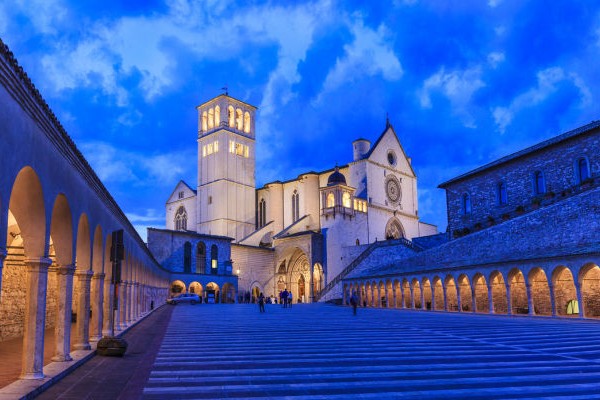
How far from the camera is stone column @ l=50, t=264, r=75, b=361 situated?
10633 mm

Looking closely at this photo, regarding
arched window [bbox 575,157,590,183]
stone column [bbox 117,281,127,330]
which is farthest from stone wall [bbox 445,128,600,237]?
stone column [bbox 117,281,127,330]

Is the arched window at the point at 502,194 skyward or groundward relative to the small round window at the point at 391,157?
groundward

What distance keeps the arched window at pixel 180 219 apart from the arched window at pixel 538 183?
4793cm

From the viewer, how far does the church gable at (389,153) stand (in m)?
63.9

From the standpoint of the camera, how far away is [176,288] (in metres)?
54.2

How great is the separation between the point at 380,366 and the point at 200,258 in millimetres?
46874

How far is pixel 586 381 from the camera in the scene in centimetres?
813

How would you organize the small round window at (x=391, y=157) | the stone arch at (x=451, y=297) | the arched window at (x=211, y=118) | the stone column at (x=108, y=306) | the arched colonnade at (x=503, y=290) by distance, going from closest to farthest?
the stone column at (x=108, y=306) < the arched colonnade at (x=503, y=290) < the stone arch at (x=451, y=297) < the small round window at (x=391, y=157) < the arched window at (x=211, y=118)

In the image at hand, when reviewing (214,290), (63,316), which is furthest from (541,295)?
(214,290)

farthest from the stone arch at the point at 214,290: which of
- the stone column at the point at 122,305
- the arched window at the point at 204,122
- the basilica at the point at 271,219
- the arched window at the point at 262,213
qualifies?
the stone column at the point at 122,305

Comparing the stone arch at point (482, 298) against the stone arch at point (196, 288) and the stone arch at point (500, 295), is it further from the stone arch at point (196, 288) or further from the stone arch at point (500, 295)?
the stone arch at point (196, 288)

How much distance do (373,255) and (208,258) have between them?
55.0ft

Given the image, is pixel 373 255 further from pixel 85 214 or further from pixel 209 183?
pixel 85 214

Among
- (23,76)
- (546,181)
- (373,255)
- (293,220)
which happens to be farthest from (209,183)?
(23,76)
